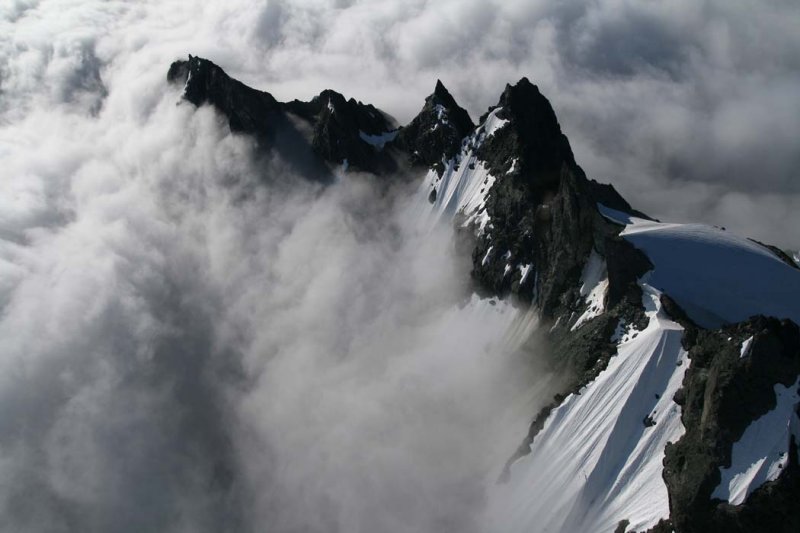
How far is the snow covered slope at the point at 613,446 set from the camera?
9825 centimetres

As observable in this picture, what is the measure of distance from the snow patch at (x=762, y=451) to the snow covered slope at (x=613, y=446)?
1268cm

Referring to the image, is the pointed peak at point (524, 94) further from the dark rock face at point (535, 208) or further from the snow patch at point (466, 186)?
the snow patch at point (466, 186)

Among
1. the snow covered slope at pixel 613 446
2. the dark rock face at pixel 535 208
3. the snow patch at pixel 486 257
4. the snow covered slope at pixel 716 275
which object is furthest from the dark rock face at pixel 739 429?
the snow patch at pixel 486 257

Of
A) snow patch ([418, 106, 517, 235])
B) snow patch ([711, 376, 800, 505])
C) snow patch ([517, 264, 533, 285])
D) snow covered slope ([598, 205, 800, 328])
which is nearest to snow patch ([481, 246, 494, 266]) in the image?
snow patch ([418, 106, 517, 235])

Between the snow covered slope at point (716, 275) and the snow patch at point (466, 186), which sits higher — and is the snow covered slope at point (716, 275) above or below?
below

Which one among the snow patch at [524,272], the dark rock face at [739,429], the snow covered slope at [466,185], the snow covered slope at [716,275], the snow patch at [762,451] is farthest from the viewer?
the snow covered slope at [466,185]

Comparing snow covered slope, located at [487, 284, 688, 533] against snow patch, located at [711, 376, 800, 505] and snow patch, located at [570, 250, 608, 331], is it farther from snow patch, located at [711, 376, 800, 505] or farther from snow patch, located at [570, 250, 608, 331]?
snow patch, located at [711, 376, 800, 505]

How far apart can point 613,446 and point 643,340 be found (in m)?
18.8

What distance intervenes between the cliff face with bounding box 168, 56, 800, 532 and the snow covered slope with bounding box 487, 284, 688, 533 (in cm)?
24

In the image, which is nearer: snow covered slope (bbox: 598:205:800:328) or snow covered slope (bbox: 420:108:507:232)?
snow covered slope (bbox: 598:205:800:328)

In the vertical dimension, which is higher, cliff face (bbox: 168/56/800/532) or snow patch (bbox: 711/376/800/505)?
cliff face (bbox: 168/56/800/532)

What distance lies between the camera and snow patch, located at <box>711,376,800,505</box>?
3137 inches

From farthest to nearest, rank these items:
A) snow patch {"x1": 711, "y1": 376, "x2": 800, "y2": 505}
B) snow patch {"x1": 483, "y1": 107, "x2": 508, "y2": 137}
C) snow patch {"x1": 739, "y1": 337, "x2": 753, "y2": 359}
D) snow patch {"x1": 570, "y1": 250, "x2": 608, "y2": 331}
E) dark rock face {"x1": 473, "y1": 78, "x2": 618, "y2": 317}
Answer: snow patch {"x1": 483, "y1": 107, "x2": 508, "y2": 137} < dark rock face {"x1": 473, "y1": 78, "x2": 618, "y2": 317} < snow patch {"x1": 570, "y1": 250, "x2": 608, "y2": 331} < snow patch {"x1": 739, "y1": 337, "x2": 753, "y2": 359} < snow patch {"x1": 711, "y1": 376, "x2": 800, "y2": 505}

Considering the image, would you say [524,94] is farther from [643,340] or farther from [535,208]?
[643,340]
